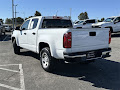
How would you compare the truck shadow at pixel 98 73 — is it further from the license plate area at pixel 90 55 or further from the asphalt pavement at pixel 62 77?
the license plate area at pixel 90 55

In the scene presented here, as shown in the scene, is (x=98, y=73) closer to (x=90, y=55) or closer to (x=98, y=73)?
(x=98, y=73)

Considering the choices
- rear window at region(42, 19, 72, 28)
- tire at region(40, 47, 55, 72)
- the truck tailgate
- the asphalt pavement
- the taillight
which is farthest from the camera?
rear window at region(42, 19, 72, 28)

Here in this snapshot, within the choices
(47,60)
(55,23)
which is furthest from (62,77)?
(55,23)

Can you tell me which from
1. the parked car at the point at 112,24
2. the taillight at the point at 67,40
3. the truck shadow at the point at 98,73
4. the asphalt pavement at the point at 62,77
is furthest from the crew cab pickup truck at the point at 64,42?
the parked car at the point at 112,24

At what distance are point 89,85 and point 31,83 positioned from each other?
5.28 ft

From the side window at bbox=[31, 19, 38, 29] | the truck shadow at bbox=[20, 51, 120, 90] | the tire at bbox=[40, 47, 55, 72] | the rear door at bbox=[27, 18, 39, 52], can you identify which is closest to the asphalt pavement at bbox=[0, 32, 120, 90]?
the truck shadow at bbox=[20, 51, 120, 90]

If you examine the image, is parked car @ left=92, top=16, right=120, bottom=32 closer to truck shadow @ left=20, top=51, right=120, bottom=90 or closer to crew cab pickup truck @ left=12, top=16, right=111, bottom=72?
truck shadow @ left=20, top=51, right=120, bottom=90

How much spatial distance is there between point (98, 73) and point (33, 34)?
9.31 ft

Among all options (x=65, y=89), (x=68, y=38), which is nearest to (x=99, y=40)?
(x=68, y=38)

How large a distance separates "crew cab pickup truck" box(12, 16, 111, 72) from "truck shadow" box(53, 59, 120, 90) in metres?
0.62

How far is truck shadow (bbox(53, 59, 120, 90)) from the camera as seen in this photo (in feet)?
13.4

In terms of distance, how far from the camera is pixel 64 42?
4117 mm

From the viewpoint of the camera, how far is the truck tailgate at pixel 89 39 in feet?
13.7

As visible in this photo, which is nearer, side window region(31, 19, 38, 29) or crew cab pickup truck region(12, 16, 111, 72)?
crew cab pickup truck region(12, 16, 111, 72)
